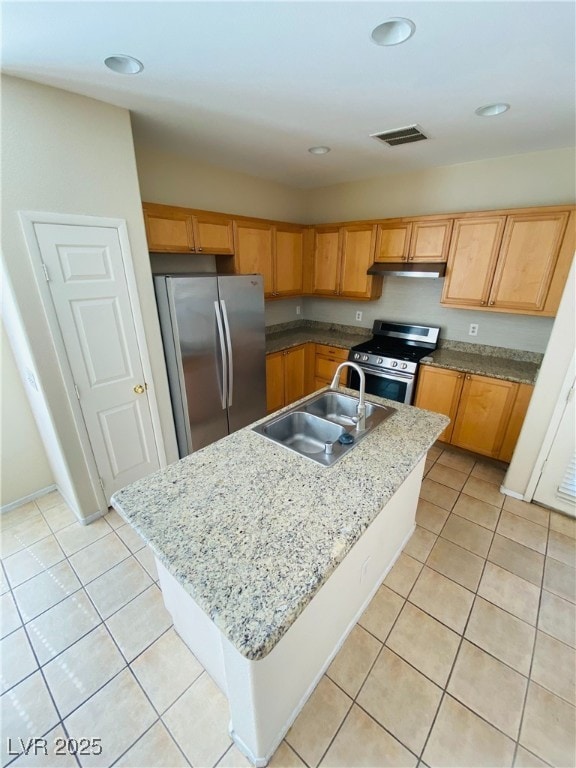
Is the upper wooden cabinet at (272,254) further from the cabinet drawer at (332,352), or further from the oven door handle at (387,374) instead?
the oven door handle at (387,374)

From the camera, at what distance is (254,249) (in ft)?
10.6

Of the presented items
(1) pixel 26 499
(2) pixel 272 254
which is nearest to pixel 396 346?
(2) pixel 272 254

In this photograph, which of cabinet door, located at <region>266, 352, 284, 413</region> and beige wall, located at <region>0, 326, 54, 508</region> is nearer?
beige wall, located at <region>0, 326, 54, 508</region>

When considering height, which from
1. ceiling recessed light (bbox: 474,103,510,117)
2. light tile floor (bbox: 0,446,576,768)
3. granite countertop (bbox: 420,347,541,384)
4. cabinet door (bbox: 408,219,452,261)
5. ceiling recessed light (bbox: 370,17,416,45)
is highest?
ceiling recessed light (bbox: 474,103,510,117)

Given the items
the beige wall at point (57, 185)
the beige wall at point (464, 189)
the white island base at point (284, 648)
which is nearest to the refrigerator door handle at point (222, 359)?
the beige wall at point (57, 185)

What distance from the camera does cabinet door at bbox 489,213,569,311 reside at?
2447mm

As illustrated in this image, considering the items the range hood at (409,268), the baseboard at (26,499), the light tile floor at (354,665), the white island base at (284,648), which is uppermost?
the range hood at (409,268)

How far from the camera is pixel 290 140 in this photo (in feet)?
7.71

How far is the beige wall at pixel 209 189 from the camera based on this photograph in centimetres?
261

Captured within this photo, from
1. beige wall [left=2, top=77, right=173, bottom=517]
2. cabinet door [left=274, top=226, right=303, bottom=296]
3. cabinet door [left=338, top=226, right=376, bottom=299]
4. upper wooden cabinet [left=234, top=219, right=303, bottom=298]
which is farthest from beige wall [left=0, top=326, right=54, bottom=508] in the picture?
cabinet door [left=338, top=226, right=376, bottom=299]

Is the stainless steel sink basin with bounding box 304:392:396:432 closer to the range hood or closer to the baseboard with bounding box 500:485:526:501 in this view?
the baseboard with bounding box 500:485:526:501

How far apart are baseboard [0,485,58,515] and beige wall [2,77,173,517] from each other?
60 centimetres

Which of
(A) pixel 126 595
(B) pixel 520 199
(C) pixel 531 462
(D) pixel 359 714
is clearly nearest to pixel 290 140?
(B) pixel 520 199

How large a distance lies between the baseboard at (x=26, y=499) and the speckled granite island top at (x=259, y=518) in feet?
6.15
